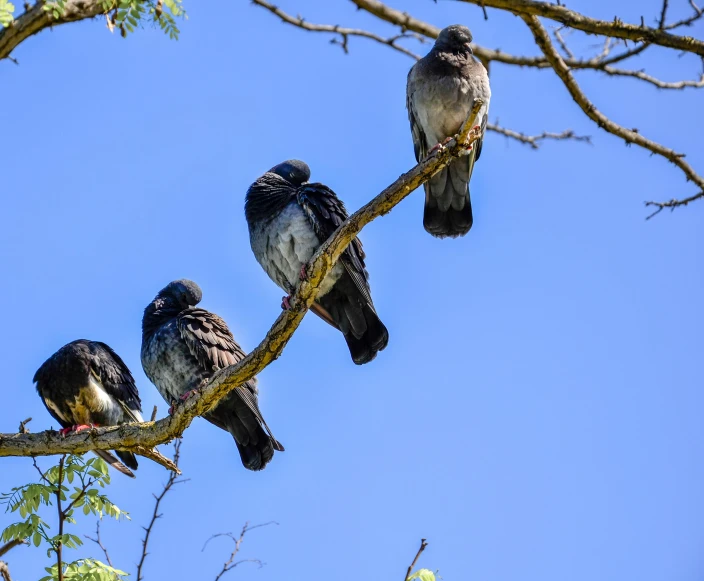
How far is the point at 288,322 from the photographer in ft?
16.3

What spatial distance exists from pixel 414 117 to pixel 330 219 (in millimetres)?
1301

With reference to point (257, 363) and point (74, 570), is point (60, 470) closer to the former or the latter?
point (74, 570)

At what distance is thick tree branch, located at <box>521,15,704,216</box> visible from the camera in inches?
238

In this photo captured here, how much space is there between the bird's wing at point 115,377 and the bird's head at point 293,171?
76.6 inches

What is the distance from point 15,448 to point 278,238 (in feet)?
7.12

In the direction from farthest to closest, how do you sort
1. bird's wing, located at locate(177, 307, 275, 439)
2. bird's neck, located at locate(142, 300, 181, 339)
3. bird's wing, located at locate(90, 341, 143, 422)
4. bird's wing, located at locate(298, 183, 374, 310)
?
bird's wing, located at locate(90, 341, 143, 422)
bird's neck, located at locate(142, 300, 181, 339)
bird's wing, located at locate(177, 307, 275, 439)
bird's wing, located at locate(298, 183, 374, 310)

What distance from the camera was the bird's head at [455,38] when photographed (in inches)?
271

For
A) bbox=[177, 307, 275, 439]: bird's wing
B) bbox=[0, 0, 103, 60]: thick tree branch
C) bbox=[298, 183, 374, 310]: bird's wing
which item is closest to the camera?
bbox=[0, 0, 103, 60]: thick tree branch

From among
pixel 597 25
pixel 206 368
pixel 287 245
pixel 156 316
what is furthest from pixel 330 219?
pixel 597 25

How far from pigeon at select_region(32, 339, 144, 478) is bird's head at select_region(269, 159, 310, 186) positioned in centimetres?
199

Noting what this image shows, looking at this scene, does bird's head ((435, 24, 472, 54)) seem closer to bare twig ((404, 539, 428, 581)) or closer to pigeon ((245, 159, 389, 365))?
pigeon ((245, 159, 389, 365))

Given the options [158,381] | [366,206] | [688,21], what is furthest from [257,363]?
[688,21]

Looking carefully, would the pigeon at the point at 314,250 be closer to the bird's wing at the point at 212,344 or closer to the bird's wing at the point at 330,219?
the bird's wing at the point at 330,219

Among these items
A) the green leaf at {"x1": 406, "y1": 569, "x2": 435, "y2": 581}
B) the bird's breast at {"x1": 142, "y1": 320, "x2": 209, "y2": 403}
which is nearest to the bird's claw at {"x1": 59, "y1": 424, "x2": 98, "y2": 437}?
the bird's breast at {"x1": 142, "y1": 320, "x2": 209, "y2": 403}
